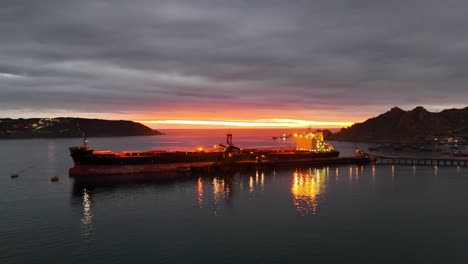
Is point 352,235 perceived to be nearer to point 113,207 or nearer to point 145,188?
point 113,207

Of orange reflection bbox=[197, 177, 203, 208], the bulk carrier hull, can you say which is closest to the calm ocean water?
orange reflection bbox=[197, 177, 203, 208]

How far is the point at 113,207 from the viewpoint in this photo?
5547 centimetres

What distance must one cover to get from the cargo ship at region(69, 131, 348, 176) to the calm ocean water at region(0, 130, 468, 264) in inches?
322

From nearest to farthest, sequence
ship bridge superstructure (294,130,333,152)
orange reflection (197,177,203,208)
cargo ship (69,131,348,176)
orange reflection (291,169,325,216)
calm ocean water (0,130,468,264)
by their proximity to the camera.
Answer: calm ocean water (0,130,468,264) → orange reflection (291,169,325,216) → orange reflection (197,177,203,208) → cargo ship (69,131,348,176) → ship bridge superstructure (294,130,333,152)

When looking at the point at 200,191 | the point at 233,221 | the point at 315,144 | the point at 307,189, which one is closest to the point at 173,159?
the point at 200,191

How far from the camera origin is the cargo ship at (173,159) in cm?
8781

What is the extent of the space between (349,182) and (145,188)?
4582 cm

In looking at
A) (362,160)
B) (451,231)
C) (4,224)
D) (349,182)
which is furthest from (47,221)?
(362,160)

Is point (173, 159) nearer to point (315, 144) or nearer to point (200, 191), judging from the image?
point (200, 191)

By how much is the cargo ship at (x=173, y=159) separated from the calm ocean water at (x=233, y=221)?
817 centimetres

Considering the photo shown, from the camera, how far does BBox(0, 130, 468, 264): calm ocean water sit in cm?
3581

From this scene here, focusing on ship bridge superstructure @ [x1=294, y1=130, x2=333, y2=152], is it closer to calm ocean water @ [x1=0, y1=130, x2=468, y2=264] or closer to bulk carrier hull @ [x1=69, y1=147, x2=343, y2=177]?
bulk carrier hull @ [x1=69, y1=147, x2=343, y2=177]

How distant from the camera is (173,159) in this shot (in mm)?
96562

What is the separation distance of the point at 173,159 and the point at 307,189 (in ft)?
131
